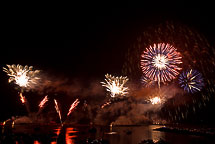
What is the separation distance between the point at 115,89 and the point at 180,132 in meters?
38.4

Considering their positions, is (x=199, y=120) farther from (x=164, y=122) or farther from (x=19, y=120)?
(x=19, y=120)

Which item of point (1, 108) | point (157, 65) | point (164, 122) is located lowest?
point (164, 122)

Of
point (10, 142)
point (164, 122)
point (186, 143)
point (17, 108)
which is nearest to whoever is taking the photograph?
point (10, 142)

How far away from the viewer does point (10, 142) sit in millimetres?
27062

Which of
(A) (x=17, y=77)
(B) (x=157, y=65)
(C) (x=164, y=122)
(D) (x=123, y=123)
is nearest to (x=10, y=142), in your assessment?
(A) (x=17, y=77)

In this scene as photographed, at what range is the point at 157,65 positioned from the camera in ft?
114

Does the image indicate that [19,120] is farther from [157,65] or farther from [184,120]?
[184,120]

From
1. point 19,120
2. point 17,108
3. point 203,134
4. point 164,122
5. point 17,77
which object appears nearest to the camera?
point 17,77

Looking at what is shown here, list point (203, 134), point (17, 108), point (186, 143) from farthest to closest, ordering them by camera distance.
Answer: point (17, 108), point (203, 134), point (186, 143)

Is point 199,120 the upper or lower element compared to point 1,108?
lower

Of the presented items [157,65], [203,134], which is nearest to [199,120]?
[203,134]

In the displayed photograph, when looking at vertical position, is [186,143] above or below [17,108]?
below

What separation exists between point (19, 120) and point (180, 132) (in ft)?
279

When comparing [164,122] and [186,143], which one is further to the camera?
[164,122]
